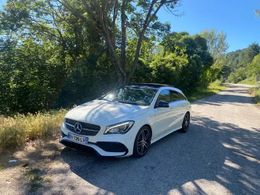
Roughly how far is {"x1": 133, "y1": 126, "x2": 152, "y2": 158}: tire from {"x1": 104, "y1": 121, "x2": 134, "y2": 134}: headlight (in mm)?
352

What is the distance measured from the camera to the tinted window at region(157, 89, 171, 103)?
6426mm

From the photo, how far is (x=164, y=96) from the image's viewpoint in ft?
22.0

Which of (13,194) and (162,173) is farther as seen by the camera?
(162,173)

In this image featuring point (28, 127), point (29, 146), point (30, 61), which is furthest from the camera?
point (30, 61)

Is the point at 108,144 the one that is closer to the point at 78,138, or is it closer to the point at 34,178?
the point at 78,138

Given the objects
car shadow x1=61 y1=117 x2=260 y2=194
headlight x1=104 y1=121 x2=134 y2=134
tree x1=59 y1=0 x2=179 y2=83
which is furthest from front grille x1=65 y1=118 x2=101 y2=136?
tree x1=59 y1=0 x2=179 y2=83

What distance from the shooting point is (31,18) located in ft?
49.7

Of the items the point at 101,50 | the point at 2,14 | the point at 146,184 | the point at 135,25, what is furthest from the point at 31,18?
the point at 146,184

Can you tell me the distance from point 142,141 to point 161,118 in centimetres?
105

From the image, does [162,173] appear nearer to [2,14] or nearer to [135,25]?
[135,25]

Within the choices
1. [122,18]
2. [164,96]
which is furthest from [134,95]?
[122,18]

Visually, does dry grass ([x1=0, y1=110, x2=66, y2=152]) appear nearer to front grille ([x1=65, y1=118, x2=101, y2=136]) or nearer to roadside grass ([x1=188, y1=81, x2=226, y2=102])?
front grille ([x1=65, y1=118, x2=101, y2=136])

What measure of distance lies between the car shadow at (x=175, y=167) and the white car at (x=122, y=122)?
32cm

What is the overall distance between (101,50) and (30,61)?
4.01 m
